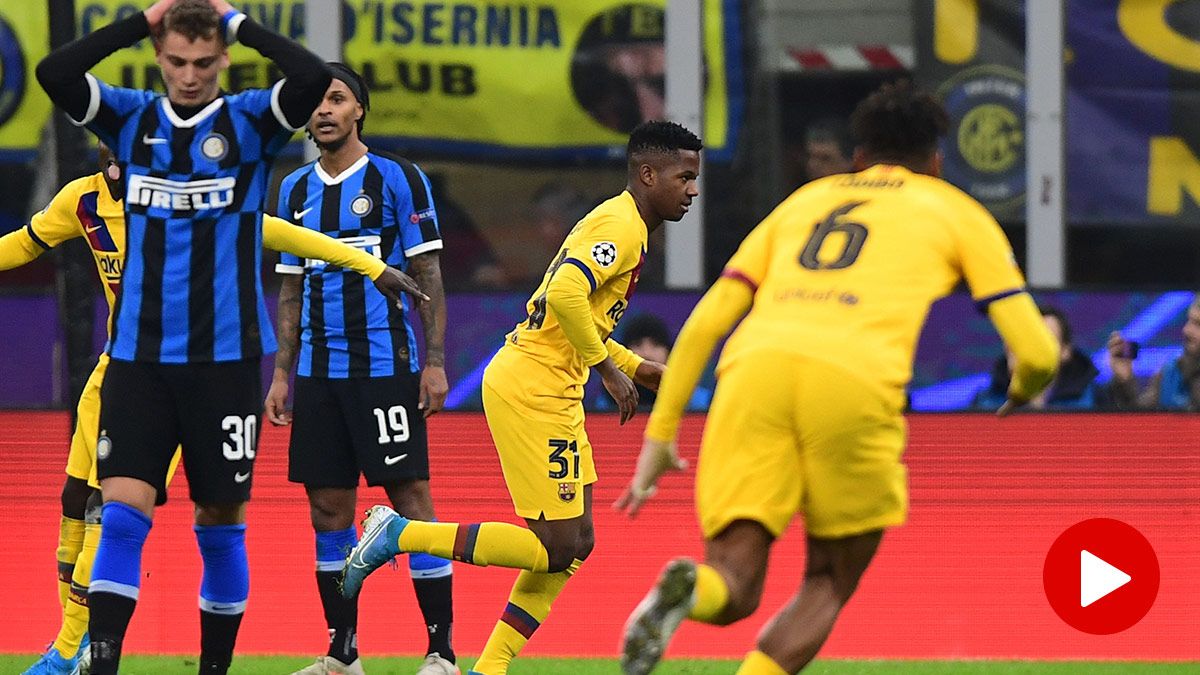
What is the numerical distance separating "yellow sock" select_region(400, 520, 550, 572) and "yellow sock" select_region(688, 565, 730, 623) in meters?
1.83

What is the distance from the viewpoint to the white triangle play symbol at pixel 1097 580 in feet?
27.0

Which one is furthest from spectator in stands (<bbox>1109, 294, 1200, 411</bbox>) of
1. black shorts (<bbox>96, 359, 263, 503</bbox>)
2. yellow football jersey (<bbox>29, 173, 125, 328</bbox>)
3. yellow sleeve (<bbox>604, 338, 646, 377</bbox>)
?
black shorts (<bbox>96, 359, 263, 503</bbox>)

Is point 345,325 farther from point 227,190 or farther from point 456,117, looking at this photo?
point 456,117

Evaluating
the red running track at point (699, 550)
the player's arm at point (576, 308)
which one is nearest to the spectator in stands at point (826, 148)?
the red running track at point (699, 550)

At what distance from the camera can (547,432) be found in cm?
684

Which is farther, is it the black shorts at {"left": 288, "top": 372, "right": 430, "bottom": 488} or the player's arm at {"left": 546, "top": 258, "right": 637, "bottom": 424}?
the black shorts at {"left": 288, "top": 372, "right": 430, "bottom": 488}

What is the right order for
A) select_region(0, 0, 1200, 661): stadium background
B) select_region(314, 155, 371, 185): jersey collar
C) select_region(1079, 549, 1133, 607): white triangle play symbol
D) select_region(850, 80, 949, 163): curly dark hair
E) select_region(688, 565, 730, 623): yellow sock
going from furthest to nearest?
select_region(0, 0, 1200, 661): stadium background, select_region(1079, 549, 1133, 607): white triangle play symbol, select_region(314, 155, 371, 185): jersey collar, select_region(850, 80, 949, 163): curly dark hair, select_region(688, 565, 730, 623): yellow sock

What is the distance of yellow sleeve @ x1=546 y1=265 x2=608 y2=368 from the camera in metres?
6.59

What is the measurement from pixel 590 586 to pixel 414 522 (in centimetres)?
217

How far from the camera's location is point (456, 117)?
16172 millimetres

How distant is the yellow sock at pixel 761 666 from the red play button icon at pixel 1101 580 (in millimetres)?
3252

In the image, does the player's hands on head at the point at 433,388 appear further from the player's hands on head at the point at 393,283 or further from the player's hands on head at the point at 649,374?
the player's hands on head at the point at 393,283

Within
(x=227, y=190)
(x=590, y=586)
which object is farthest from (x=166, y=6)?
(x=590, y=586)

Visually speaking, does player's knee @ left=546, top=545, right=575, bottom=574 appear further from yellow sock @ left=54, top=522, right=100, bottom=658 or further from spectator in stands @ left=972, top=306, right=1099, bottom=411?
spectator in stands @ left=972, top=306, right=1099, bottom=411
